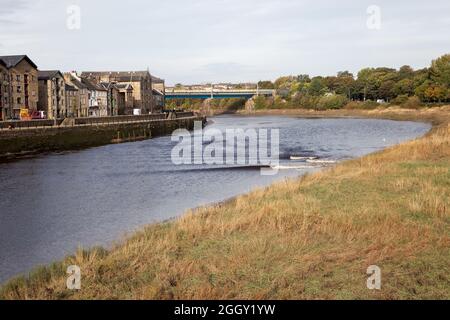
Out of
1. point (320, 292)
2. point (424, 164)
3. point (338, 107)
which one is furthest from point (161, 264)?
point (338, 107)

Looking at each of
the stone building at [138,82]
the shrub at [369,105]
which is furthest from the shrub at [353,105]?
the stone building at [138,82]

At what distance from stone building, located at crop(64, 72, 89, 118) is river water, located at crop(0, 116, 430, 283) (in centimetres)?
5052

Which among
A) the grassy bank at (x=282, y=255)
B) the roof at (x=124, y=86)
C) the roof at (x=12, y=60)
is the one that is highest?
the roof at (x=12, y=60)

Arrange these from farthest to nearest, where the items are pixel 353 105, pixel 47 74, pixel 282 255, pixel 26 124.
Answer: pixel 353 105 < pixel 47 74 < pixel 26 124 < pixel 282 255

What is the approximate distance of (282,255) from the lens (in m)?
13.4

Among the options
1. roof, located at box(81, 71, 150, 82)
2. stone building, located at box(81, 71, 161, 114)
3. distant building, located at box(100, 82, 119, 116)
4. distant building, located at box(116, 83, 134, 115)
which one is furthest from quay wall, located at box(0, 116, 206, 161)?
roof, located at box(81, 71, 150, 82)

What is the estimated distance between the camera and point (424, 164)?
2941 centimetres

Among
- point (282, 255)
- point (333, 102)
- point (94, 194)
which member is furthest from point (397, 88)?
point (282, 255)

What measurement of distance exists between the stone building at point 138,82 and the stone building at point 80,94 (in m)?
21.1

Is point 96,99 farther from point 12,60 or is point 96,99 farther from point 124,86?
point 12,60

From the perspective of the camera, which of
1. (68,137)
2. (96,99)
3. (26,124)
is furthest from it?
(96,99)

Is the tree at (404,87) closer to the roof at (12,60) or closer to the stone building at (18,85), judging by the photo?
the stone building at (18,85)

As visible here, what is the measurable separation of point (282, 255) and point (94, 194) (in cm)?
1994

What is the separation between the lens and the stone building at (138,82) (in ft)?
441
